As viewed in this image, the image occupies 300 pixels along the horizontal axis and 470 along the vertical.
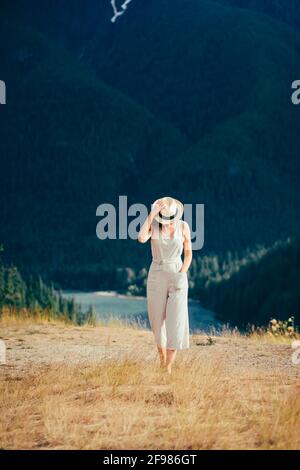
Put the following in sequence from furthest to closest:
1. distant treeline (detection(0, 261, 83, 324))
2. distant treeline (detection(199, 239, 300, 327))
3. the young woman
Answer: distant treeline (detection(199, 239, 300, 327))
distant treeline (detection(0, 261, 83, 324))
the young woman

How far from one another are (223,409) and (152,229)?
12.8 feet

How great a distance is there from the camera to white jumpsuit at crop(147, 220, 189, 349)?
43.9ft

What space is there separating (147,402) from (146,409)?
485 millimetres

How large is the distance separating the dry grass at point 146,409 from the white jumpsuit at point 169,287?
26.8 inches

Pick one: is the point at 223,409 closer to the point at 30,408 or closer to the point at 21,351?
the point at 30,408

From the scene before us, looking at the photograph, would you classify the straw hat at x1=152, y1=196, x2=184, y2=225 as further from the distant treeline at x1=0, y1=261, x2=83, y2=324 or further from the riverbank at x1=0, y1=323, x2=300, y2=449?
the distant treeline at x1=0, y1=261, x2=83, y2=324

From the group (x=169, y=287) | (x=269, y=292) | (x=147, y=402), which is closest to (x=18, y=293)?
(x=269, y=292)

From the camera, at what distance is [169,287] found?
530 inches

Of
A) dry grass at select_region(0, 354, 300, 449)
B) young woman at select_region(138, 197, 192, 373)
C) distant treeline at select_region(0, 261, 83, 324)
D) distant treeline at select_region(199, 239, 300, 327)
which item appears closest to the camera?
dry grass at select_region(0, 354, 300, 449)

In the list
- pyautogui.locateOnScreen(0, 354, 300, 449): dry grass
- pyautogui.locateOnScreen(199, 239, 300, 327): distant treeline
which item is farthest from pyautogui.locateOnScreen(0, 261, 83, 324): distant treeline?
pyautogui.locateOnScreen(0, 354, 300, 449): dry grass

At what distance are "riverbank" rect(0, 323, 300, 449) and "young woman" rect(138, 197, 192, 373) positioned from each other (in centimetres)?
70

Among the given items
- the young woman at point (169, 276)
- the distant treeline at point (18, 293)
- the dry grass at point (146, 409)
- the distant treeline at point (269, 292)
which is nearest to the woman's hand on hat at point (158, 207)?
the young woman at point (169, 276)

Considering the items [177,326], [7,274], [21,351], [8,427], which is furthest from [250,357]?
[7,274]

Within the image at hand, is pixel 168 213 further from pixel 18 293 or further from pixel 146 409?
pixel 18 293
